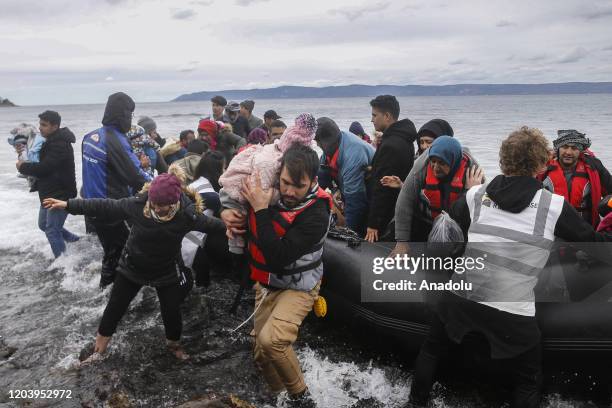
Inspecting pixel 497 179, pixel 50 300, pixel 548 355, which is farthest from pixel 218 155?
pixel 548 355

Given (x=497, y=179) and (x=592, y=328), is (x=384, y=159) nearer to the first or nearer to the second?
(x=497, y=179)

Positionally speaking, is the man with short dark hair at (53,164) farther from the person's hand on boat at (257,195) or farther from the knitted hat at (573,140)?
the knitted hat at (573,140)

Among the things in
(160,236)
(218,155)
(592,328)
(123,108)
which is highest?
(123,108)

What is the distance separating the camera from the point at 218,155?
4750 millimetres

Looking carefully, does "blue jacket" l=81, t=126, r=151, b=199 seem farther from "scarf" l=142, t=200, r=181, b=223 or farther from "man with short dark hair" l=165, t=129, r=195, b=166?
"man with short dark hair" l=165, t=129, r=195, b=166

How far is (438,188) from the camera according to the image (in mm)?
Answer: 3570

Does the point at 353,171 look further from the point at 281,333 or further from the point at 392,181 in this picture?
the point at 281,333

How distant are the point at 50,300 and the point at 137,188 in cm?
168

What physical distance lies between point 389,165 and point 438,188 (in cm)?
86

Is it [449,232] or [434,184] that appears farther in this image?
[434,184]

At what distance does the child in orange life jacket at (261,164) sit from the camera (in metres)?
2.66

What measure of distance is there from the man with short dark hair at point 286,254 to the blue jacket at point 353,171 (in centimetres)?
201

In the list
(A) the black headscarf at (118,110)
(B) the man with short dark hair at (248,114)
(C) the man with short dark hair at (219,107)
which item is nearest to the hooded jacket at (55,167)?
(A) the black headscarf at (118,110)

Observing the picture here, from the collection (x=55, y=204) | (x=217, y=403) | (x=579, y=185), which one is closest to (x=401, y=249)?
(x=217, y=403)
